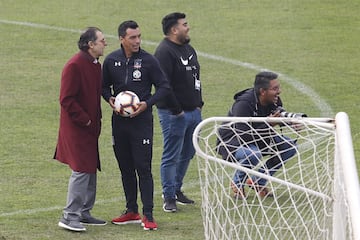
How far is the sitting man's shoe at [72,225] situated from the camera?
1045cm

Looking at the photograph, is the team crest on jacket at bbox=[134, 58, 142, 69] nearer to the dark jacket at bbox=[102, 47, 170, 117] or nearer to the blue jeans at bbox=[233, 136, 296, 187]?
the dark jacket at bbox=[102, 47, 170, 117]

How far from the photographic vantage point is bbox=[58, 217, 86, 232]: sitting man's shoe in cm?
1045

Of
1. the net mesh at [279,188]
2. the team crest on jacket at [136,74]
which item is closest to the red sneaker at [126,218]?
the net mesh at [279,188]

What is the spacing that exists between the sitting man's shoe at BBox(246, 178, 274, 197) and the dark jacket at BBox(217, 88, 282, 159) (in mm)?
341

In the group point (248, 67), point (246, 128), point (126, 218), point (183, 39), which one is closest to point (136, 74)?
point (183, 39)

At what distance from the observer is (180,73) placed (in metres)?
11.4

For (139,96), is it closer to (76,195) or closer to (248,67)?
(76,195)

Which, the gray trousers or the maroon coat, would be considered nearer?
the maroon coat

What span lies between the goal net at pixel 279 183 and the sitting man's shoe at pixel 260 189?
0.08 feet

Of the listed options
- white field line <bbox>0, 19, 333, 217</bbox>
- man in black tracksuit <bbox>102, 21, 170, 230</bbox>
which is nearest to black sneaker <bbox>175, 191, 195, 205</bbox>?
white field line <bbox>0, 19, 333, 217</bbox>

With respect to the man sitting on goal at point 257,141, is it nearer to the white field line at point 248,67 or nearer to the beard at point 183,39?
the beard at point 183,39

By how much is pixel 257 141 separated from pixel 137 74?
1343 millimetres

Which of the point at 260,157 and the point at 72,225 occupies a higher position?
the point at 260,157

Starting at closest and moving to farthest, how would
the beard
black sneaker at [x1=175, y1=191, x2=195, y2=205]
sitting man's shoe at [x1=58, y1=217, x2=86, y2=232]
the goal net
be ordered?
the goal net < sitting man's shoe at [x1=58, y1=217, x2=86, y2=232] < the beard < black sneaker at [x1=175, y1=191, x2=195, y2=205]
